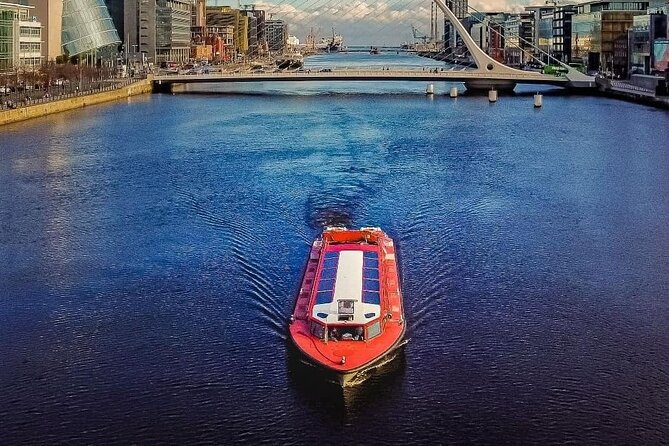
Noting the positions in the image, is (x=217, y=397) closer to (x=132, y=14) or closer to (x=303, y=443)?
(x=303, y=443)

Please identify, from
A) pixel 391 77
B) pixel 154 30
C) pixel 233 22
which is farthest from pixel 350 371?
pixel 233 22

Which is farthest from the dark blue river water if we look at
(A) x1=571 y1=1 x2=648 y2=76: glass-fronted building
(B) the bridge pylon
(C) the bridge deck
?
(A) x1=571 y1=1 x2=648 y2=76: glass-fronted building

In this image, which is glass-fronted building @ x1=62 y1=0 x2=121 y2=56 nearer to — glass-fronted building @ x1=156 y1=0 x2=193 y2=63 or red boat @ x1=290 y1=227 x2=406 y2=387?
glass-fronted building @ x1=156 y1=0 x2=193 y2=63

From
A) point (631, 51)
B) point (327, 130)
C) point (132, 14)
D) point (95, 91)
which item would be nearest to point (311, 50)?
point (132, 14)

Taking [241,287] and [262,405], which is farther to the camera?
[241,287]

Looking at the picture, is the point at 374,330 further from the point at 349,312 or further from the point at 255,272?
the point at 255,272
